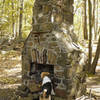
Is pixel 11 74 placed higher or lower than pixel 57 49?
lower

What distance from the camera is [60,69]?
185 inches

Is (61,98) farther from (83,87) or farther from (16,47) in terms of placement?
(16,47)

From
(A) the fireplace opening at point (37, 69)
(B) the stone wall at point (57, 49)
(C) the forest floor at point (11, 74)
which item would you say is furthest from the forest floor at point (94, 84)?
(A) the fireplace opening at point (37, 69)

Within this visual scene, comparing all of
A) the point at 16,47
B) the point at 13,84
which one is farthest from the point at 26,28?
the point at 13,84

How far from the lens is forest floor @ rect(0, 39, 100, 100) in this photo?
660 centimetres

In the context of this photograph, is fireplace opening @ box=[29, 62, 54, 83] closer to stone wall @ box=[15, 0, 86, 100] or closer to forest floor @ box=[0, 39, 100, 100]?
stone wall @ box=[15, 0, 86, 100]

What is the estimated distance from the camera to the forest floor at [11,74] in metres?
6.60

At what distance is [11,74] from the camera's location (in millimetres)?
9508

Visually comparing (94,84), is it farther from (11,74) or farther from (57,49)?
(11,74)

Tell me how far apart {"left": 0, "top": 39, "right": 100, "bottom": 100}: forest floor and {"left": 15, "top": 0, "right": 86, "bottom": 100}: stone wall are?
3.99 feet

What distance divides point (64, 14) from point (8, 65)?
24.2 ft

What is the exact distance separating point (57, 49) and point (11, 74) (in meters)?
5.71

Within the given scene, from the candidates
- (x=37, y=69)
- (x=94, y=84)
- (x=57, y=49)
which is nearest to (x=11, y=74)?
(x=37, y=69)

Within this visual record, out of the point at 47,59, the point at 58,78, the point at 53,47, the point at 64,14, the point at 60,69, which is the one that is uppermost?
the point at 64,14
